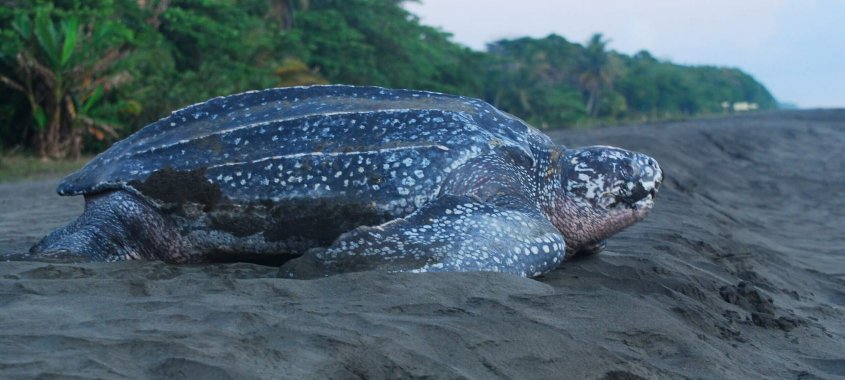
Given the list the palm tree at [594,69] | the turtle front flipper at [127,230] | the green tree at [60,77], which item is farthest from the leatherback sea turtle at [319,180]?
the palm tree at [594,69]

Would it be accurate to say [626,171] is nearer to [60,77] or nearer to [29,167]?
[29,167]

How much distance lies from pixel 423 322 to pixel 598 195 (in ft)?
4.13

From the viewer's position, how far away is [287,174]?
2822 mm

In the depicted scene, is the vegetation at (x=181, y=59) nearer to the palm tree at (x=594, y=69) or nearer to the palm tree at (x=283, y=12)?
the palm tree at (x=283, y=12)

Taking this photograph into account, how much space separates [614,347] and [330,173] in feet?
3.84

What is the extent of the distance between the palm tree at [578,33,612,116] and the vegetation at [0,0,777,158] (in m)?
13.6

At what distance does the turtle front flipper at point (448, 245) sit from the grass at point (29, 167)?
7.47 metres

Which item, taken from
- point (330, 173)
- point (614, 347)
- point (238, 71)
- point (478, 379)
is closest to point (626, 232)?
point (330, 173)

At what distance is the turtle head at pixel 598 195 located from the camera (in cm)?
302

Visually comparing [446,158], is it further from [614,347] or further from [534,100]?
[534,100]

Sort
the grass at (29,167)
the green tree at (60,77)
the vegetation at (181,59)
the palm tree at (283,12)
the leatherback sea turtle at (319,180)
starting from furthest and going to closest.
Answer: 1. the palm tree at (283,12)
2. the vegetation at (181,59)
3. the green tree at (60,77)
4. the grass at (29,167)
5. the leatherback sea turtle at (319,180)

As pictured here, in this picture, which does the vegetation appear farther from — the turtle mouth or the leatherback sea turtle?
the turtle mouth

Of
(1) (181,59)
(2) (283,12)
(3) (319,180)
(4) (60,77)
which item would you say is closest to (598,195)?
(3) (319,180)

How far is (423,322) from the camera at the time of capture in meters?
1.94
